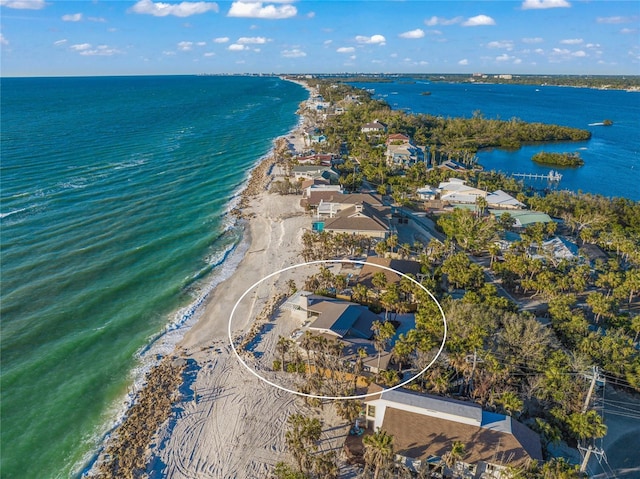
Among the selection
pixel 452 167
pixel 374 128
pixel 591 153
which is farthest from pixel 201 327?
pixel 591 153

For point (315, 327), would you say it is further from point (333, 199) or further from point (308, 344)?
point (333, 199)

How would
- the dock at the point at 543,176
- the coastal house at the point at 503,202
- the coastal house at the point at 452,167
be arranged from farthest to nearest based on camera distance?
the dock at the point at 543,176 < the coastal house at the point at 452,167 < the coastal house at the point at 503,202

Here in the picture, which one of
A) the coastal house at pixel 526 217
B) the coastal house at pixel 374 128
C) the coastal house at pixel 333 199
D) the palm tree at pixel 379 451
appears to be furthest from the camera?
the coastal house at pixel 374 128

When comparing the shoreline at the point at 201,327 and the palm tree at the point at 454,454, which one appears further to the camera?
the shoreline at the point at 201,327

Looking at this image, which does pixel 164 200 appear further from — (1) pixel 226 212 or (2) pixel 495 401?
(2) pixel 495 401

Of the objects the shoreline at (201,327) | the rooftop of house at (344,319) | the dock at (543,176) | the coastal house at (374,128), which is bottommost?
the shoreline at (201,327)

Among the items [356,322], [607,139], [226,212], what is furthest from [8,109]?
[607,139]

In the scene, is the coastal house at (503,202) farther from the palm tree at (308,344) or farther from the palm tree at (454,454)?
the palm tree at (454,454)

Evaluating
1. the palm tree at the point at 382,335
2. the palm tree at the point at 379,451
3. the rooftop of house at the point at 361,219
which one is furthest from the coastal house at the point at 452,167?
the palm tree at the point at 379,451
